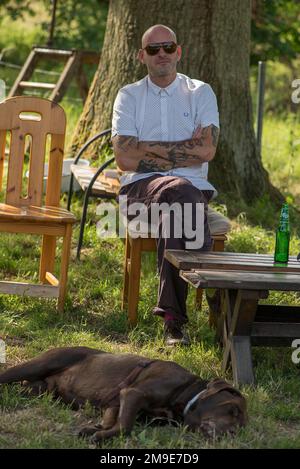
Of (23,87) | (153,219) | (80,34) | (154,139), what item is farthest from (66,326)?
(80,34)

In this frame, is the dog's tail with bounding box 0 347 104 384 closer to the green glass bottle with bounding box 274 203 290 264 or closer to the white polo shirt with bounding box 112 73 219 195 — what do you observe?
the green glass bottle with bounding box 274 203 290 264

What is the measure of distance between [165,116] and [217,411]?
2685 mm

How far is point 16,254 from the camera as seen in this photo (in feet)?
24.8

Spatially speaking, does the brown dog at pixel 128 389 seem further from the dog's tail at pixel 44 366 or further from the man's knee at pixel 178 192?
the man's knee at pixel 178 192

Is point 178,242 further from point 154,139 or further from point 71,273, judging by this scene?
point 71,273

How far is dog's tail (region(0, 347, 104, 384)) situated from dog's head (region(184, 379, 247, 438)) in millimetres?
751

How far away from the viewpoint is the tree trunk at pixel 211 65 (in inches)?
327

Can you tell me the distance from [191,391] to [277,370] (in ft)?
4.03

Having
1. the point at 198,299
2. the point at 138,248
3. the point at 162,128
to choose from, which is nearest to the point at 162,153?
the point at 162,128

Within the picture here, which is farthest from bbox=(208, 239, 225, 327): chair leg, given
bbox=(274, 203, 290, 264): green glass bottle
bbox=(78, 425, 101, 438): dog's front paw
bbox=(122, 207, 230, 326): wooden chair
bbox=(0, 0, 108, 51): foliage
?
bbox=(0, 0, 108, 51): foliage

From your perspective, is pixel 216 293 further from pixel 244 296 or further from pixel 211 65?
pixel 211 65

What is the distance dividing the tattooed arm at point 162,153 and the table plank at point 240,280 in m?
1.25

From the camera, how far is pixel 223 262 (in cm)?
543

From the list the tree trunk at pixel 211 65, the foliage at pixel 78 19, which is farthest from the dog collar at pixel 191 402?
the foliage at pixel 78 19
